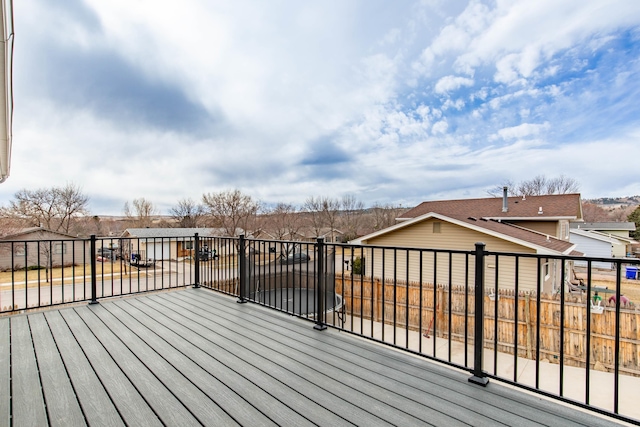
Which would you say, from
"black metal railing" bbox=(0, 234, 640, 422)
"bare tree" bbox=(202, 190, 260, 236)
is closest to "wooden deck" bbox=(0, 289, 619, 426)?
"black metal railing" bbox=(0, 234, 640, 422)

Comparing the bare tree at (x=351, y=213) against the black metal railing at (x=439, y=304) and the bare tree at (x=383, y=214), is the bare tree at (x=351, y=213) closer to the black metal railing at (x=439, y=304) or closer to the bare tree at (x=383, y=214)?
the bare tree at (x=383, y=214)

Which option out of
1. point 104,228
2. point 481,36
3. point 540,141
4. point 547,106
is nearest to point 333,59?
point 481,36

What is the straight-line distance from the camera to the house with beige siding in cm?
900

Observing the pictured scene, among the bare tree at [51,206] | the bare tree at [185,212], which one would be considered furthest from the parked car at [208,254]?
the bare tree at [185,212]

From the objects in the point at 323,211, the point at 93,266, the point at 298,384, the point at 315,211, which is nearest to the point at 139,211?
the point at 315,211

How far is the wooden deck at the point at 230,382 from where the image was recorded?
153cm

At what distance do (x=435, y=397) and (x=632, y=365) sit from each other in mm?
7683

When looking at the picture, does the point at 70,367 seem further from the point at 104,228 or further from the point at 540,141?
the point at 104,228

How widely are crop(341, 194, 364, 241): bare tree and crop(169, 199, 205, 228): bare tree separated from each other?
16.5m

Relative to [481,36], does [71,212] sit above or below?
below

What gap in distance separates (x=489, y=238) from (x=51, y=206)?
2780 cm

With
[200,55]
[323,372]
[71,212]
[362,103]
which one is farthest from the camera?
[71,212]

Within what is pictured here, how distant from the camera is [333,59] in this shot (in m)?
8.73

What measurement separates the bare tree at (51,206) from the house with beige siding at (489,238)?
2275cm
